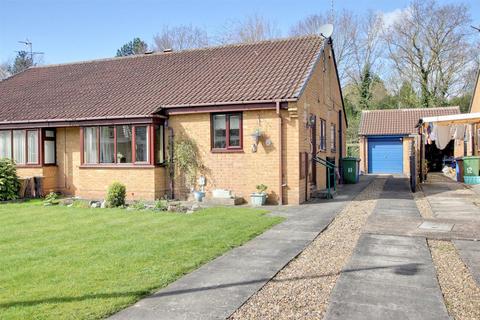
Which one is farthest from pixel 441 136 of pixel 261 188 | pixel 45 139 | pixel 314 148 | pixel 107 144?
pixel 45 139

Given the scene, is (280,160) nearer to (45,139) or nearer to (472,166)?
(45,139)

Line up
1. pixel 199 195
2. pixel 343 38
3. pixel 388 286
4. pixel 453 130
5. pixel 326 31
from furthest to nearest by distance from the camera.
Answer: pixel 343 38, pixel 453 130, pixel 326 31, pixel 199 195, pixel 388 286

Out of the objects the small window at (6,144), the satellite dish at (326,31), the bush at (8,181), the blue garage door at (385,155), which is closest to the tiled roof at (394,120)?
the blue garage door at (385,155)

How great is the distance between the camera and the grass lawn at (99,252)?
15.4 ft

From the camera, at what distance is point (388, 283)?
17.6 ft

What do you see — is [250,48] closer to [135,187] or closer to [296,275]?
[135,187]

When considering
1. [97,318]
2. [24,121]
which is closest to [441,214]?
[97,318]

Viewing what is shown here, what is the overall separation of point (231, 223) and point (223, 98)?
5.46m

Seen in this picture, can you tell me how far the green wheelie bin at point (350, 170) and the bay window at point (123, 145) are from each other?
1004cm

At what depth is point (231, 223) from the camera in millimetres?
9516

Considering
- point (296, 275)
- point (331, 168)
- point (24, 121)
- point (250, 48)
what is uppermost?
point (250, 48)

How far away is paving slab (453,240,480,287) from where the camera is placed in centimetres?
580

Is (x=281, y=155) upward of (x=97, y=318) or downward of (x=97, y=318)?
upward

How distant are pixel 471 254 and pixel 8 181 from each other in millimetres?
14142
